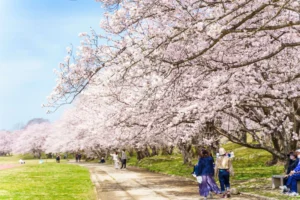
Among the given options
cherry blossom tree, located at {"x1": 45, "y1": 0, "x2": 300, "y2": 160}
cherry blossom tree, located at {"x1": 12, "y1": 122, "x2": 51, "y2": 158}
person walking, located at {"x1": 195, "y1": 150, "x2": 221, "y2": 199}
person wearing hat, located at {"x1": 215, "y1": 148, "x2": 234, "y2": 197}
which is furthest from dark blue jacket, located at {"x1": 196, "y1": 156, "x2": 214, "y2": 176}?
cherry blossom tree, located at {"x1": 12, "y1": 122, "x2": 51, "y2": 158}

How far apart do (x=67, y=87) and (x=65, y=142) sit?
69005 millimetres

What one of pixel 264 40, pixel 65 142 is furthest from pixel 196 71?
pixel 65 142

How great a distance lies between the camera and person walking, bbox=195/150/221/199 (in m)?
15.5

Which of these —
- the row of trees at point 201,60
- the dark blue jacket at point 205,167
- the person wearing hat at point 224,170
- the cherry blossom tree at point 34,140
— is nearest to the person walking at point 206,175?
the dark blue jacket at point 205,167

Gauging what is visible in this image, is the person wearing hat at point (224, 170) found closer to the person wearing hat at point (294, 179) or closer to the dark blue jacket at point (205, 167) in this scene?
the dark blue jacket at point (205, 167)

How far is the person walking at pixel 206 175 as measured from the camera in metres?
15.5

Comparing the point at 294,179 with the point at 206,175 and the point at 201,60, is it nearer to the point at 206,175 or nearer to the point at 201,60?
the point at 206,175

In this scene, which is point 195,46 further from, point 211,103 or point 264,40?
point 211,103

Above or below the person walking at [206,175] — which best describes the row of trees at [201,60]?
above

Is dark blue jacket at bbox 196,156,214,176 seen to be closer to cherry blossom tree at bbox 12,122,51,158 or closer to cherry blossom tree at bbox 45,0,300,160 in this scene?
cherry blossom tree at bbox 45,0,300,160

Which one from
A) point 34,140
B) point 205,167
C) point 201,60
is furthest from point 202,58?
point 34,140

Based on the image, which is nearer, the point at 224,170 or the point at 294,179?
the point at 294,179

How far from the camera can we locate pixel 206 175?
52.0 ft

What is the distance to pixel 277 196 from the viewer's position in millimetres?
14508
